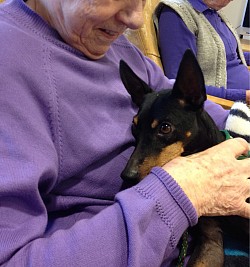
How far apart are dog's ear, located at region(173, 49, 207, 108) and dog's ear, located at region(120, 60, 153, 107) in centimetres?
12

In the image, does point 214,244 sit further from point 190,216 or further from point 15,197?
point 15,197

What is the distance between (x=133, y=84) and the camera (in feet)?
3.46

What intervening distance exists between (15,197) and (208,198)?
0.42 m

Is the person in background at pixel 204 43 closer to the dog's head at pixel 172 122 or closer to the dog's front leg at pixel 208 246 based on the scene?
the dog's head at pixel 172 122

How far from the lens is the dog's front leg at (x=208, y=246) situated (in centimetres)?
88

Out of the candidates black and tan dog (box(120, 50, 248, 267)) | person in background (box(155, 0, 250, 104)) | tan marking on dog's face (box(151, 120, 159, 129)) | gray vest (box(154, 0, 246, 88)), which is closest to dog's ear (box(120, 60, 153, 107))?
black and tan dog (box(120, 50, 248, 267))

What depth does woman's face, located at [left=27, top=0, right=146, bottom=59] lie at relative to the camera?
864mm

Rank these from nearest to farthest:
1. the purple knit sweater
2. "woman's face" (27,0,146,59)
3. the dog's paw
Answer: the purple knit sweater < "woman's face" (27,0,146,59) < the dog's paw

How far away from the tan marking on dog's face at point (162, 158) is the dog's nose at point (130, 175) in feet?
0.07

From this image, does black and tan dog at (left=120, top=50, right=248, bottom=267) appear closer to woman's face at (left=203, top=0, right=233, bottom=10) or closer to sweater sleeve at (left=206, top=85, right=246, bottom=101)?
sweater sleeve at (left=206, top=85, right=246, bottom=101)

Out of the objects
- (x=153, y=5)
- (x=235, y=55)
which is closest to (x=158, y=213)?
(x=153, y=5)

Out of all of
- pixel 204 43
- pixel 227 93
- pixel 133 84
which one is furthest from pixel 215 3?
pixel 133 84

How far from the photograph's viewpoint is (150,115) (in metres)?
0.99


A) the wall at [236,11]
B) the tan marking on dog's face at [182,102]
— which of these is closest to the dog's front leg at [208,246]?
the tan marking on dog's face at [182,102]
